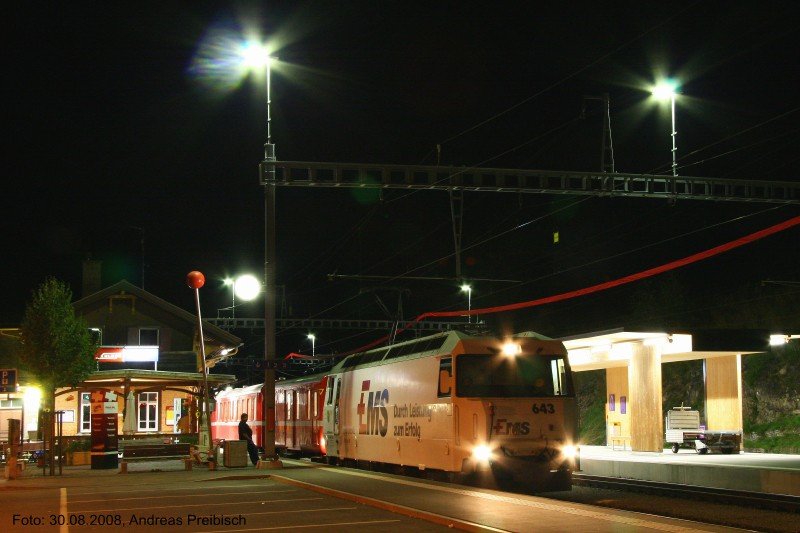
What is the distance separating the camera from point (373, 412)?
23984 mm

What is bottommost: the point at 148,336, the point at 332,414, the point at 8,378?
the point at 332,414

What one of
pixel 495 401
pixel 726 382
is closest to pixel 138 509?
pixel 495 401

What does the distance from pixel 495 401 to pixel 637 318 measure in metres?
30.3

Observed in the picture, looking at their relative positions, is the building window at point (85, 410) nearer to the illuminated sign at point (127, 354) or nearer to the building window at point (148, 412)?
the illuminated sign at point (127, 354)

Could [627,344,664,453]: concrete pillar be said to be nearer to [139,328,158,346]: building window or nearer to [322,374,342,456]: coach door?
[322,374,342,456]: coach door

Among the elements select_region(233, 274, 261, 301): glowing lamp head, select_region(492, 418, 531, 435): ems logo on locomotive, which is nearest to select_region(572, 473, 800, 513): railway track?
select_region(492, 418, 531, 435): ems logo on locomotive

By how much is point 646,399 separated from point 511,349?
503 inches

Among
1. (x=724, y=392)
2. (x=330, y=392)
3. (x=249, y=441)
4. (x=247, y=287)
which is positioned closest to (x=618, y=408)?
Answer: (x=724, y=392)

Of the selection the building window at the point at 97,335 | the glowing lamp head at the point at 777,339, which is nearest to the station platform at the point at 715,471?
the glowing lamp head at the point at 777,339

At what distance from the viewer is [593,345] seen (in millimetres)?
31844

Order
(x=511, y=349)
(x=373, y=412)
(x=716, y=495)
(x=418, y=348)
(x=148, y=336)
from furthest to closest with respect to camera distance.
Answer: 1. (x=148, y=336)
2. (x=373, y=412)
3. (x=418, y=348)
4. (x=511, y=349)
5. (x=716, y=495)

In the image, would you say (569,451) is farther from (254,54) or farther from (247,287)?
(247,287)

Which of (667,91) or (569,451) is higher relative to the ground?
(667,91)

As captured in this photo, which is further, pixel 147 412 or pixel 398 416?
pixel 147 412
